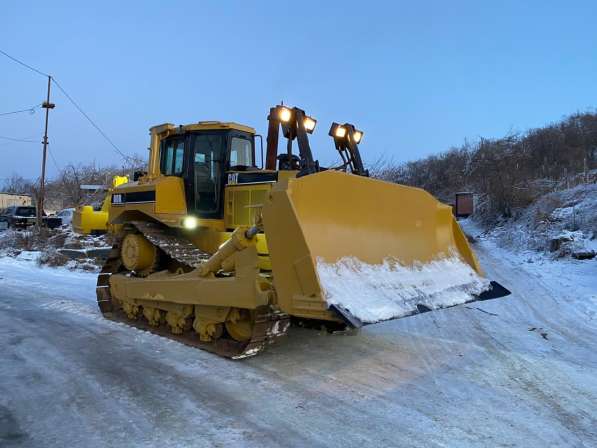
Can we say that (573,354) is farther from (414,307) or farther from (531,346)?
(414,307)

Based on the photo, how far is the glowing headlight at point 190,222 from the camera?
6.10m

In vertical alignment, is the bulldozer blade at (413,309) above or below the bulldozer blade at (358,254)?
below

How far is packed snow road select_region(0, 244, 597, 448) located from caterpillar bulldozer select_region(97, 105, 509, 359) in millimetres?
417

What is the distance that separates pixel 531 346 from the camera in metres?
5.35

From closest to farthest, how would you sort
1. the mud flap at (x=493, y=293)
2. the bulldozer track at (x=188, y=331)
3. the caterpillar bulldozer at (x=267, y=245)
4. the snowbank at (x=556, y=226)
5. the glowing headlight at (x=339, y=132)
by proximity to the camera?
the caterpillar bulldozer at (x=267, y=245), the bulldozer track at (x=188, y=331), the mud flap at (x=493, y=293), the glowing headlight at (x=339, y=132), the snowbank at (x=556, y=226)

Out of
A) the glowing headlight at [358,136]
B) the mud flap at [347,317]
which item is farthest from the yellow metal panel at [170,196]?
the mud flap at [347,317]

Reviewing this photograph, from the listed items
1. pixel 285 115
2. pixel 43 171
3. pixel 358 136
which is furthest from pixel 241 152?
pixel 43 171

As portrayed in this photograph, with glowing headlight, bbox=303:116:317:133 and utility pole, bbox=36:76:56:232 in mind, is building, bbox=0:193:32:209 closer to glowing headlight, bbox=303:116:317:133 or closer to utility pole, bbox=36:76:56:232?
utility pole, bbox=36:76:56:232

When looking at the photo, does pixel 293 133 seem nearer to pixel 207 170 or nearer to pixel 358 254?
pixel 207 170

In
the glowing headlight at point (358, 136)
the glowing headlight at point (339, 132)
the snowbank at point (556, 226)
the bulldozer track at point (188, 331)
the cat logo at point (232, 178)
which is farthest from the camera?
the snowbank at point (556, 226)

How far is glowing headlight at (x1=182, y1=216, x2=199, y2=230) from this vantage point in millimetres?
6102

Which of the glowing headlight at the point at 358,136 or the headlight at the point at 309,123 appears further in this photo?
the glowing headlight at the point at 358,136

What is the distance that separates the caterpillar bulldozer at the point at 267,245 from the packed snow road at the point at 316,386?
0.42 meters

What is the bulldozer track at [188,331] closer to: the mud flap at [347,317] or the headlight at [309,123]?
the mud flap at [347,317]
